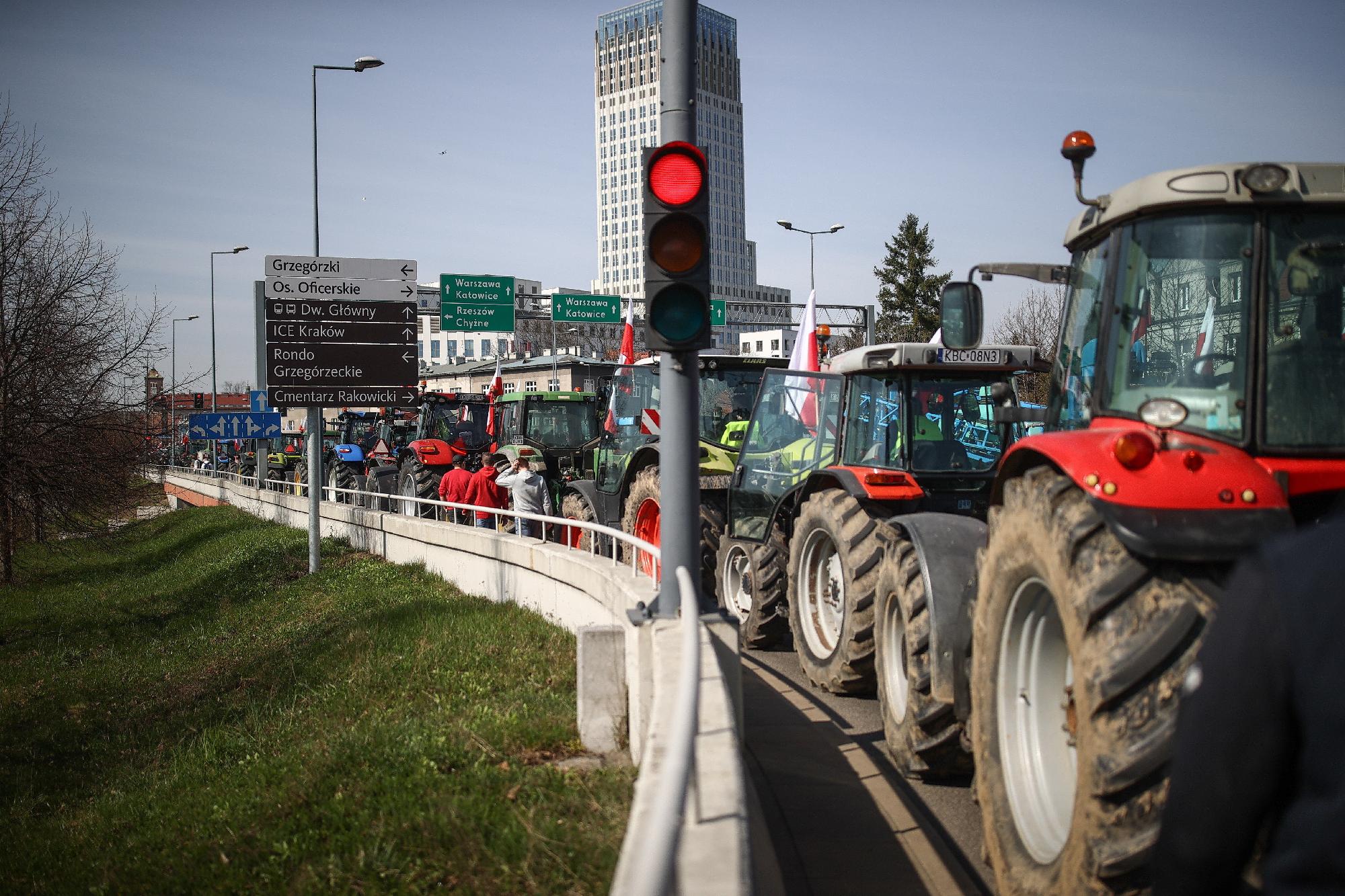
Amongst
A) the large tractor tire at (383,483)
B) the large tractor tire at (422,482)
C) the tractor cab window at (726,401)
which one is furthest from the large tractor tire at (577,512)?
the large tractor tire at (383,483)

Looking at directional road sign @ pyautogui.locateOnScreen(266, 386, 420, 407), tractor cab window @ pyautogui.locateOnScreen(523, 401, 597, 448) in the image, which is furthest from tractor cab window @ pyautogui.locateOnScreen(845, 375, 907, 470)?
directional road sign @ pyautogui.locateOnScreen(266, 386, 420, 407)

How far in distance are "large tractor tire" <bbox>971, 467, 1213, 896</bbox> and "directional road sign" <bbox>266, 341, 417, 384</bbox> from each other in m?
14.9

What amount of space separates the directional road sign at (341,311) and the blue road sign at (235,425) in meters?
15.8

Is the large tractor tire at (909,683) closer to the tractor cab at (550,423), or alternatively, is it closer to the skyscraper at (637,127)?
the tractor cab at (550,423)

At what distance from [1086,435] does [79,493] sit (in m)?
19.9

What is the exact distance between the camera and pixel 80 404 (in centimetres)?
1994

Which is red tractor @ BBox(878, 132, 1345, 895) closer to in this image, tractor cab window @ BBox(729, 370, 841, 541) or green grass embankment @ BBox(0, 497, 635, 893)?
green grass embankment @ BBox(0, 497, 635, 893)

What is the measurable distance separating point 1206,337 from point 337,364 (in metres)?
15.5

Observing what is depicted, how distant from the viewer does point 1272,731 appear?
162cm

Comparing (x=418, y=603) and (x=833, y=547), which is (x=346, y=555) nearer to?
(x=418, y=603)

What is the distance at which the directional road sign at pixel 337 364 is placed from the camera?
56.0ft

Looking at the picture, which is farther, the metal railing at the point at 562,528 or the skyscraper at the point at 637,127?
the skyscraper at the point at 637,127

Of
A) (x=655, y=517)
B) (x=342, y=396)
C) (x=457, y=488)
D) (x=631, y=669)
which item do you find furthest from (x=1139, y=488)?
(x=342, y=396)

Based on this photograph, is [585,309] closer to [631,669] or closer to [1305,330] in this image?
[631,669]
